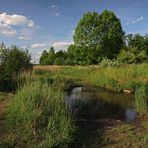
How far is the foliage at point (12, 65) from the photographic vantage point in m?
16.0

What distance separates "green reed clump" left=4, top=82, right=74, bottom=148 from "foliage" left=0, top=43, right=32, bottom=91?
648 cm

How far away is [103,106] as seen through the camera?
14.5 m

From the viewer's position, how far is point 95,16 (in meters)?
51.6

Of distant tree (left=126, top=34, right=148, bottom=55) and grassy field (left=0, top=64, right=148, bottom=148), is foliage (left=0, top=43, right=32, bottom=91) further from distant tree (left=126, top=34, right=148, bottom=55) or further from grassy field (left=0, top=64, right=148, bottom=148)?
distant tree (left=126, top=34, right=148, bottom=55)

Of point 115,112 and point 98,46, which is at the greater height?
point 98,46

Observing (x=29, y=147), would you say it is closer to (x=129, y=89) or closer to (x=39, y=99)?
(x=39, y=99)

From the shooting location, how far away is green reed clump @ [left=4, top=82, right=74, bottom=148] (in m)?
7.40

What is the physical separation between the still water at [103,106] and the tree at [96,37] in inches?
1197

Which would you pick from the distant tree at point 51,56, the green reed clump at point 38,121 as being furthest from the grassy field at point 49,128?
the distant tree at point 51,56

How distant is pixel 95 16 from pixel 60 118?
44.8 m

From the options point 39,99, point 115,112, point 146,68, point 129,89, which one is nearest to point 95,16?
point 146,68

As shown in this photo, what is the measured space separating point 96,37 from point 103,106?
119ft

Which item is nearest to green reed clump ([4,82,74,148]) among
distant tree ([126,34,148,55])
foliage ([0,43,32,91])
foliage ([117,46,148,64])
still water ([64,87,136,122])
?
still water ([64,87,136,122])

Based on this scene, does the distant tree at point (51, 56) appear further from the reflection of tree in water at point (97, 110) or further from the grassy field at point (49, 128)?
the grassy field at point (49, 128)
